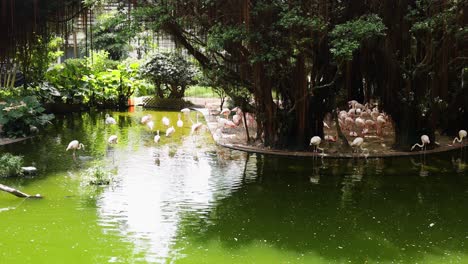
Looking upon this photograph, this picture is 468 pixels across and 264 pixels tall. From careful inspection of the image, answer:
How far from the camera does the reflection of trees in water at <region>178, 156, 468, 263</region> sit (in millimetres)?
5176

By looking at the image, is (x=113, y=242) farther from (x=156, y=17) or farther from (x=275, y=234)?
(x=156, y=17)

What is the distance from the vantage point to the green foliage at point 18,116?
1080cm

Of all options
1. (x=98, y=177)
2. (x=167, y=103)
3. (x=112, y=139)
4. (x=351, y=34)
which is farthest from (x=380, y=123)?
(x=167, y=103)

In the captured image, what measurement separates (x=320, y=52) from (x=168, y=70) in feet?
27.0

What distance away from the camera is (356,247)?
5.12 meters

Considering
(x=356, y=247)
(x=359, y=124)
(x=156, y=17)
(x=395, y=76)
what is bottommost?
(x=356, y=247)

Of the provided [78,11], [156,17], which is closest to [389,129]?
[156,17]

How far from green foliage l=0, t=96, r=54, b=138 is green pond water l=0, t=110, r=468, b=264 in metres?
1.21

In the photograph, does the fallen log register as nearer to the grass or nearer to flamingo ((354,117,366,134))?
flamingo ((354,117,366,134))

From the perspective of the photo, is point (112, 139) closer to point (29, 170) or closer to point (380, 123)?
point (29, 170)

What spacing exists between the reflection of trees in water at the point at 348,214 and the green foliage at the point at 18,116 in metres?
5.20

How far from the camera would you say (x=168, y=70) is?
16.8 metres

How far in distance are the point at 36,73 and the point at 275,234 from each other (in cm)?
1106

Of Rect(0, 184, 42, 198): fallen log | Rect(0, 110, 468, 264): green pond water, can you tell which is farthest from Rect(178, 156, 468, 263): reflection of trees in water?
Rect(0, 184, 42, 198): fallen log
